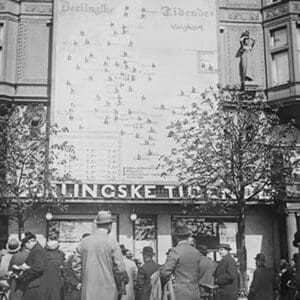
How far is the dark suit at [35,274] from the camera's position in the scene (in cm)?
899

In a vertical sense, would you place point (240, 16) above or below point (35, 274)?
above

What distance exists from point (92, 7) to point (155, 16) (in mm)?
2603

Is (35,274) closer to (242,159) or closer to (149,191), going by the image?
(242,159)

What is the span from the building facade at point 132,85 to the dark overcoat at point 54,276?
9276mm

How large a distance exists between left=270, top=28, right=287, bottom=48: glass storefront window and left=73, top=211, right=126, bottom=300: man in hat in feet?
58.4

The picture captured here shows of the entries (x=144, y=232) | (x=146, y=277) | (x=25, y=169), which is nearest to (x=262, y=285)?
(x=146, y=277)

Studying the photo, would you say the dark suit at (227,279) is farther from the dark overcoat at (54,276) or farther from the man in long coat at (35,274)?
the man in long coat at (35,274)

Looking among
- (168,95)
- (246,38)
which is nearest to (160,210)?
(168,95)

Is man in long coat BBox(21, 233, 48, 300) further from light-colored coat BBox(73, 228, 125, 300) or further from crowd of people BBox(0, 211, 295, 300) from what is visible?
light-colored coat BBox(73, 228, 125, 300)

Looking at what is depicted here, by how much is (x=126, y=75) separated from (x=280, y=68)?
660cm

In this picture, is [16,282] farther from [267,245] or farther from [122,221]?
[267,245]

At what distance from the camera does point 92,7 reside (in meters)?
22.8

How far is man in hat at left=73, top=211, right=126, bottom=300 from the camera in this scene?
7.41 meters

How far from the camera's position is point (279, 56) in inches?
928
